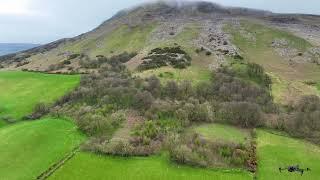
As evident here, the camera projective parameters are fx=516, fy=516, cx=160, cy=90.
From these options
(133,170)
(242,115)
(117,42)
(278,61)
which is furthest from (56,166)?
(117,42)

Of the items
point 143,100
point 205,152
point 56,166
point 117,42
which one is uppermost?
point 117,42

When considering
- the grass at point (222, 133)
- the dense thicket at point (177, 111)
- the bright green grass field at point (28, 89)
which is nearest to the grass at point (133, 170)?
the dense thicket at point (177, 111)

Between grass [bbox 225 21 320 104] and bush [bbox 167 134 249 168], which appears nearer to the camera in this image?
bush [bbox 167 134 249 168]

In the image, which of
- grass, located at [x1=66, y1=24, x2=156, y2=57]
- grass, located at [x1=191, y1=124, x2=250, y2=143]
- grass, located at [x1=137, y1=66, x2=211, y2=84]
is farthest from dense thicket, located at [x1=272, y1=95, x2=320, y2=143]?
grass, located at [x1=66, y1=24, x2=156, y2=57]

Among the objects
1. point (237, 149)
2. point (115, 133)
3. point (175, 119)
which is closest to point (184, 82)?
point (175, 119)

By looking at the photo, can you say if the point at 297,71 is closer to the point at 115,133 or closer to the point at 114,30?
the point at 115,133

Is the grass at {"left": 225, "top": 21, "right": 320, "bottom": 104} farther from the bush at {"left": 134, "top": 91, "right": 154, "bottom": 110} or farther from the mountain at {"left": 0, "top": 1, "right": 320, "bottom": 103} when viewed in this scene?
the bush at {"left": 134, "top": 91, "right": 154, "bottom": 110}

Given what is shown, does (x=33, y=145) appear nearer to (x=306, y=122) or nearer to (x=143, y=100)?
(x=143, y=100)
